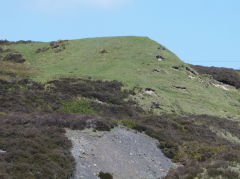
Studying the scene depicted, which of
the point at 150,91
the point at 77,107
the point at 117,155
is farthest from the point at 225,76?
the point at 117,155

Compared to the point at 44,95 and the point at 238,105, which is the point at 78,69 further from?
the point at 238,105

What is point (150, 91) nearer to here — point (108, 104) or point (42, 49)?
point (108, 104)

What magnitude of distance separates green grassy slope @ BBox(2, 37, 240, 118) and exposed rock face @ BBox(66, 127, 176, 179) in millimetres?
18665

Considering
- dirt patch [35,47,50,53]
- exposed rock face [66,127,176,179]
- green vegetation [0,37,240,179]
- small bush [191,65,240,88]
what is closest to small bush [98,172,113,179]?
exposed rock face [66,127,176,179]

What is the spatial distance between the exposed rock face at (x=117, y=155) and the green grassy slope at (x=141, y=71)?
61.2 feet

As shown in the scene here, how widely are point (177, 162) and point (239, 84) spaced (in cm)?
4884

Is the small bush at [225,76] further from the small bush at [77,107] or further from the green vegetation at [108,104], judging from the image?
the small bush at [77,107]

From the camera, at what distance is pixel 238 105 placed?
53.1 metres

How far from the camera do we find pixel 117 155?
19.0m

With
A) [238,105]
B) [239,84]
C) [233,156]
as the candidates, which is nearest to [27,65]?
[238,105]

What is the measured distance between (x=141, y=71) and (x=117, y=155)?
3604cm

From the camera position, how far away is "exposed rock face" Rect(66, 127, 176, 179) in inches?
663

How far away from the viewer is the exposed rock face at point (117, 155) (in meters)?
16.8

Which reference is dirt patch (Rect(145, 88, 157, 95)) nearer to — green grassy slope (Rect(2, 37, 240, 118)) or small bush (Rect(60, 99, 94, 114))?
green grassy slope (Rect(2, 37, 240, 118))
